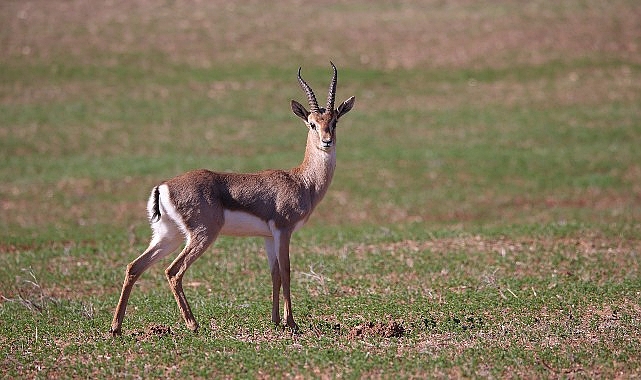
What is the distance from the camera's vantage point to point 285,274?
31.6 ft

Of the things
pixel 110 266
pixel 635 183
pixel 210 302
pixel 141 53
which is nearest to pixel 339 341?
pixel 210 302

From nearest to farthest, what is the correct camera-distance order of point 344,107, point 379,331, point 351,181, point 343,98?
1. point 379,331
2. point 344,107
3. point 351,181
4. point 343,98

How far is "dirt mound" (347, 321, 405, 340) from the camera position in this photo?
908cm

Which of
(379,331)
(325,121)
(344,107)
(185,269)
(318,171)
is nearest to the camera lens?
(379,331)

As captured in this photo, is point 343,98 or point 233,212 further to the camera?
point 343,98

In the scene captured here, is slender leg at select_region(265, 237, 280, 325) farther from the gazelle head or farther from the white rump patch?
the gazelle head

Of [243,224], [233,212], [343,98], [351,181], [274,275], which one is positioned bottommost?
[351,181]

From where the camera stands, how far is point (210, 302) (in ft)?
35.9

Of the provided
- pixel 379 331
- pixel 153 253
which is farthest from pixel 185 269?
pixel 379 331

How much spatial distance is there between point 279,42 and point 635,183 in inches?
573

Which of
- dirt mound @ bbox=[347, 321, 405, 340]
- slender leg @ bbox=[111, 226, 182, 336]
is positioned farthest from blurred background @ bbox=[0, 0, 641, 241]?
dirt mound @ bbox=[347, 321, 405, 340]

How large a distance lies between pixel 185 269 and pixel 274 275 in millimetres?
1059

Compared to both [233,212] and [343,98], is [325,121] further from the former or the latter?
[343,98]

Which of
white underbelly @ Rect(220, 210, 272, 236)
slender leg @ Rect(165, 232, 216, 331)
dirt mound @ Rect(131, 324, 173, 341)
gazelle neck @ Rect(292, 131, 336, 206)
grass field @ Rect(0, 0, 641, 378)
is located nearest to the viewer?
grass field @ Rect(0, 0, 641, 378)
